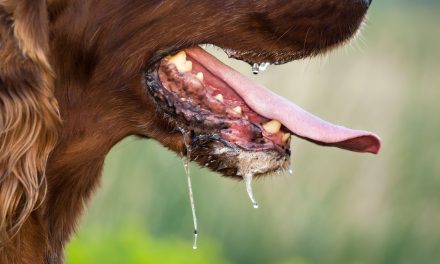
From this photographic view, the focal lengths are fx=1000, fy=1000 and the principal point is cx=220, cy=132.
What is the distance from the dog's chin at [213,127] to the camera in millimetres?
2732

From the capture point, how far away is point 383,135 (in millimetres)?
4965

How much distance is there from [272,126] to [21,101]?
0.69 meters

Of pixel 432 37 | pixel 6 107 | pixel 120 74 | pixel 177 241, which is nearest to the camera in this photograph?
pixel 6 107

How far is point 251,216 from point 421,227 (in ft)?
2.72

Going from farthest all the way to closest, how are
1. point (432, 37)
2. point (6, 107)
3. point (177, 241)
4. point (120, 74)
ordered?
1. point (432, 37)
2. point (177, 241)
3. point (120, 74)
4. point (6, 107)

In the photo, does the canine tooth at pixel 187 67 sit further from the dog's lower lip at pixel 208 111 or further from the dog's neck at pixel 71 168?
the dog's neck at pixel 71 168

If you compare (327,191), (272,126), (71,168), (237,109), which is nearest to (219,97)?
(237,109)

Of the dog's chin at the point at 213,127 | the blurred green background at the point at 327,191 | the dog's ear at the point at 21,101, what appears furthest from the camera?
the blurred green background at the point at 327,191

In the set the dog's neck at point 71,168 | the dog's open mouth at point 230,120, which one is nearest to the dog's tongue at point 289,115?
the dog's open mouth at point 230,120

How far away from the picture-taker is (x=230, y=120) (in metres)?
2.76

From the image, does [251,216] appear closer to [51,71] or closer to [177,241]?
[177,241]

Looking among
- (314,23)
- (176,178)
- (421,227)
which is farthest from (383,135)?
(314,23)

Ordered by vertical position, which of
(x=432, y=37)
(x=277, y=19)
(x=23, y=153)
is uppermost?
(x=277, y=19)

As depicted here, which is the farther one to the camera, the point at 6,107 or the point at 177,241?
the point at 177,241
